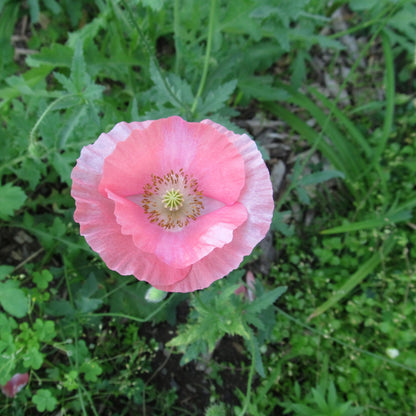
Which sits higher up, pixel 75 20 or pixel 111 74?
pixel 75 20

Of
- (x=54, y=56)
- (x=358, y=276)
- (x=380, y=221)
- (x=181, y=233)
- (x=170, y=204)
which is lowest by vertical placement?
(x=358, y=276)

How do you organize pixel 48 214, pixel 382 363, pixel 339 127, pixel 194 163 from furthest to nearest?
pixel 339 127, pixel 48 214, pixel 382 363, pixel 194 163

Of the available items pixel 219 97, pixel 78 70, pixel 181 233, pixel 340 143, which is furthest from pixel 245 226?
pixel 340 143

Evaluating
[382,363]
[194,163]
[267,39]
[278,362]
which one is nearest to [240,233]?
[194,163]

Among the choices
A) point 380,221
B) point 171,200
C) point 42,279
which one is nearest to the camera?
point 171,200

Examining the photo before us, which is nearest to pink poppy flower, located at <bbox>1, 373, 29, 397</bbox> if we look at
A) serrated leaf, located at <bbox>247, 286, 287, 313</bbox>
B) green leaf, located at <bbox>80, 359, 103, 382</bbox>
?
green leaf, located at <bbox>80, 359, 103, 382</bbox>

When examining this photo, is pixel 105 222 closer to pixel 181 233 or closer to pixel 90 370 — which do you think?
pixel 181 233

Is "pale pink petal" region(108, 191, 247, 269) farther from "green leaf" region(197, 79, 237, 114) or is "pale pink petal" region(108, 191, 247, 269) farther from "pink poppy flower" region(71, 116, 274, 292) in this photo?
"green leaf" region(197, 79, 237, 114)

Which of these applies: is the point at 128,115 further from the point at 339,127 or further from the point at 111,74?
the point at 339,127
